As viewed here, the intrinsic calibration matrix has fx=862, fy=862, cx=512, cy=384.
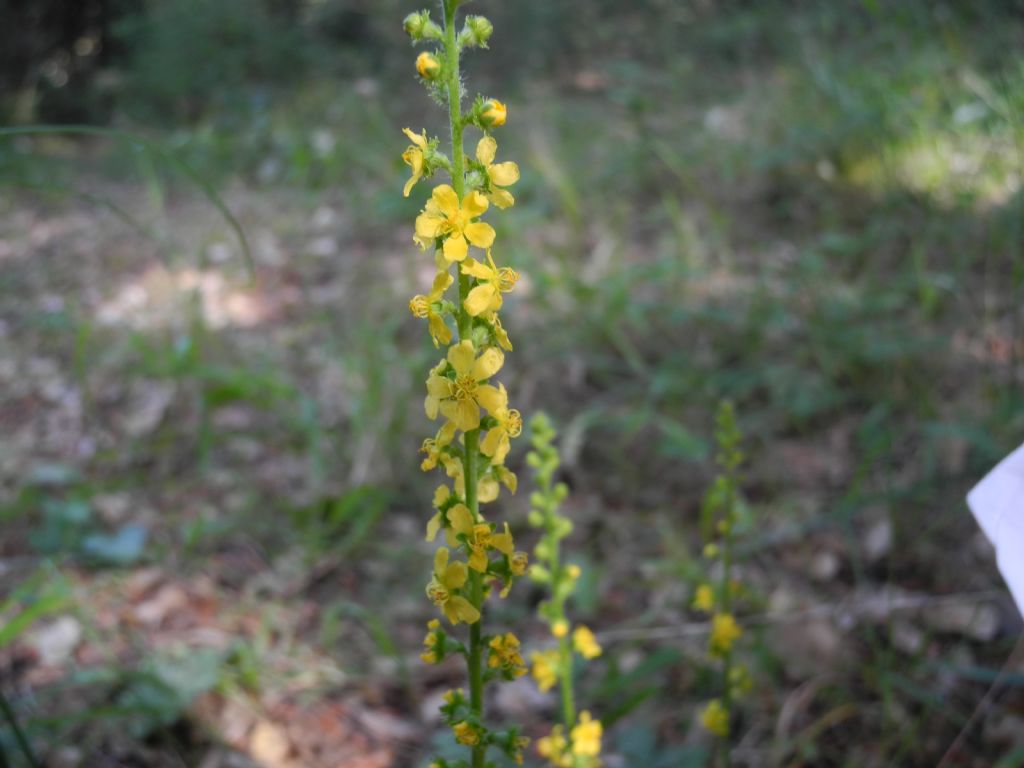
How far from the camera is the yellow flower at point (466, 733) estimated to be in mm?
933

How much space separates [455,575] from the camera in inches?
35.9

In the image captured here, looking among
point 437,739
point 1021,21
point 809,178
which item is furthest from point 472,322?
point 809,178

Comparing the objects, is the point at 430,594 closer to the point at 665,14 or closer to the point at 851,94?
the point at 851,94

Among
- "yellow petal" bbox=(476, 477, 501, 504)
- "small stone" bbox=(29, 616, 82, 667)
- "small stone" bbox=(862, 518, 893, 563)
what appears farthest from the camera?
"small stone" bbox=(862, 518, 893, 563)

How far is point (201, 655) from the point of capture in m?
1.91

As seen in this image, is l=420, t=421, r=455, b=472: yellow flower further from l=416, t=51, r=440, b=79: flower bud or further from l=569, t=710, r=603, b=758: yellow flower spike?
l=569, t=710, r=603, b=758: yellow flower spike

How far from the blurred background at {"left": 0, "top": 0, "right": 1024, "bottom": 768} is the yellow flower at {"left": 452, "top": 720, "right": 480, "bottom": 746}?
0.73 m

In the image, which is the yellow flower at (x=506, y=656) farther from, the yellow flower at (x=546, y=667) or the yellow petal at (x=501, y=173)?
the yellow petal at (x=501, y=173)

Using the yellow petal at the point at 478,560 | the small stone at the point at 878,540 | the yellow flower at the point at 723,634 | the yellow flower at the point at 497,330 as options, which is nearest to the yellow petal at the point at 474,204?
the yellow flower at the point at 497,330

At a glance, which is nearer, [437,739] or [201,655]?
[437,739]

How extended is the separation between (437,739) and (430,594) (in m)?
0.65

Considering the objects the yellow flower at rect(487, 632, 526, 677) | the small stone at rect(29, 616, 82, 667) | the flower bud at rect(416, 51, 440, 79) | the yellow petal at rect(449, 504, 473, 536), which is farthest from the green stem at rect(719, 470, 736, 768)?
the small stone at rect(29, 616, 82, 667)

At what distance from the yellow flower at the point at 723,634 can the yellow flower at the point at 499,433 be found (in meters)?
0.71

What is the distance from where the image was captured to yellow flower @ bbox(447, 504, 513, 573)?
902 mm
